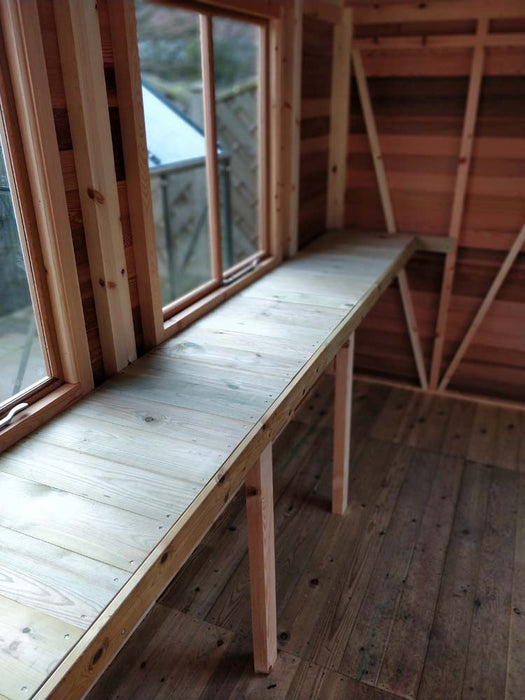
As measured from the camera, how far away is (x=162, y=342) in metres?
2.00

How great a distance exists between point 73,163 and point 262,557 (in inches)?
49.2

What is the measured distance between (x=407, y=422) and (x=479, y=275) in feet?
3.27

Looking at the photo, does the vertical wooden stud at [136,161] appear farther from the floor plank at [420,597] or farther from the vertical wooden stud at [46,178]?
the floor plank at [420,597]

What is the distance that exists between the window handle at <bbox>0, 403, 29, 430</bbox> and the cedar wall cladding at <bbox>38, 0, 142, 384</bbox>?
268 mm

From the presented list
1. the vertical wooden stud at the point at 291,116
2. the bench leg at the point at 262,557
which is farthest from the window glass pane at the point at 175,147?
the bench leg at the point at 262,557

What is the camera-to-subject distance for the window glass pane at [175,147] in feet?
10.0

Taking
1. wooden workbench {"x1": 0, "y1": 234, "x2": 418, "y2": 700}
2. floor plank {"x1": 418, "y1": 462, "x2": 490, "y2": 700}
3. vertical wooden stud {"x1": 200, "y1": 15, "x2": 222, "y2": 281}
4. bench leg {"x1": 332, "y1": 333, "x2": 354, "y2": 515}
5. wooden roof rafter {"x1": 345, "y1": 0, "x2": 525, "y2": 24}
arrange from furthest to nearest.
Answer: wooden roof rafter {"x1": 345, "y1": 0, "x2": 525, "y2": 24} → bench leg {"x1": 332, "y1": 333, "x2": 354, "y2": 515} → vertical wooden stud {"x1": 200, "y1": 15, "x2": 222, "y2": 281} → floor plank {"x1": 418, "y1": 462, "x2": 490, "y2": 700} → wooden workbench {"x1": 0, "y1": 234, "x2": 418, "y2": 700}

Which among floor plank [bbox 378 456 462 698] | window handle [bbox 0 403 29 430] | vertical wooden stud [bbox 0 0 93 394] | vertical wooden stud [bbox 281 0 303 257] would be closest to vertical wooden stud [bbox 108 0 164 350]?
vertical wooden stud [bbox 0 0 93 394]

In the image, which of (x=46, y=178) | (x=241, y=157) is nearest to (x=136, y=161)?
(x=46, y=178)

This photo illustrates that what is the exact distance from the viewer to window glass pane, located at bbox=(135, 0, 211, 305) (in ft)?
10.0

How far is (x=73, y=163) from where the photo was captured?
1.51m

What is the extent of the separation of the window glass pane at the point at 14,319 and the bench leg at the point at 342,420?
1.19 meters

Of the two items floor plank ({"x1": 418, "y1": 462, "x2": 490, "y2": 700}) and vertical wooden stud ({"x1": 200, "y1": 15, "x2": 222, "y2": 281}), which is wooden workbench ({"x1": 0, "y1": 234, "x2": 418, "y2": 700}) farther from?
floor plank ({"x1": 418, "y1": 462, "x2": 490, "y2": 700})

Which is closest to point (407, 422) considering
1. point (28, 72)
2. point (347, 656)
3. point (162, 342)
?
point (347, 656)
